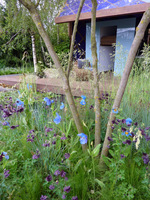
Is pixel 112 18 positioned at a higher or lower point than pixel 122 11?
higher

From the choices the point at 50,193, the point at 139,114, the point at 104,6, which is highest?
the point at 104,6

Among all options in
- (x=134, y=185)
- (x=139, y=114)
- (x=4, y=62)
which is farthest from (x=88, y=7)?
(x=4, y=62)

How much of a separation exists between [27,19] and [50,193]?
23.1ft

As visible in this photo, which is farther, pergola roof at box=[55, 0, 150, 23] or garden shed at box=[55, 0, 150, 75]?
garden shed at box=[55, 0, 150, 75]

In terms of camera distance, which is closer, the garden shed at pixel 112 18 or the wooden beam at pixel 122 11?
the wooden beam at pixel 122 11

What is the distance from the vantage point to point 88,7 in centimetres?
505

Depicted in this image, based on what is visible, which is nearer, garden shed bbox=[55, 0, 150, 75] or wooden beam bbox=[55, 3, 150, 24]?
wooden beam bbox=[55, 3, 150, 24]

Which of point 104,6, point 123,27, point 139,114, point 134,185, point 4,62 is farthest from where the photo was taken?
point 4,62

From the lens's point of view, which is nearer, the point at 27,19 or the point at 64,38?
the point at 27,19

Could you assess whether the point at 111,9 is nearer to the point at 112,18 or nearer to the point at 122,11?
the point at 122,11

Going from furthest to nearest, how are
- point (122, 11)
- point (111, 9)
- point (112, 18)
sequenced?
point (112, 18) < point (111, 9) < point (122, 11)

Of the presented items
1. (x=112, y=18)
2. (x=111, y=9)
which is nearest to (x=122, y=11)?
(x=111, y=9)

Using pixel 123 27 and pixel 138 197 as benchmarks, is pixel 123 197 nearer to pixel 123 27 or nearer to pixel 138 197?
pixel 138 197

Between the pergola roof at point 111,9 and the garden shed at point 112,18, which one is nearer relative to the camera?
the pergola roof at point 111,9
